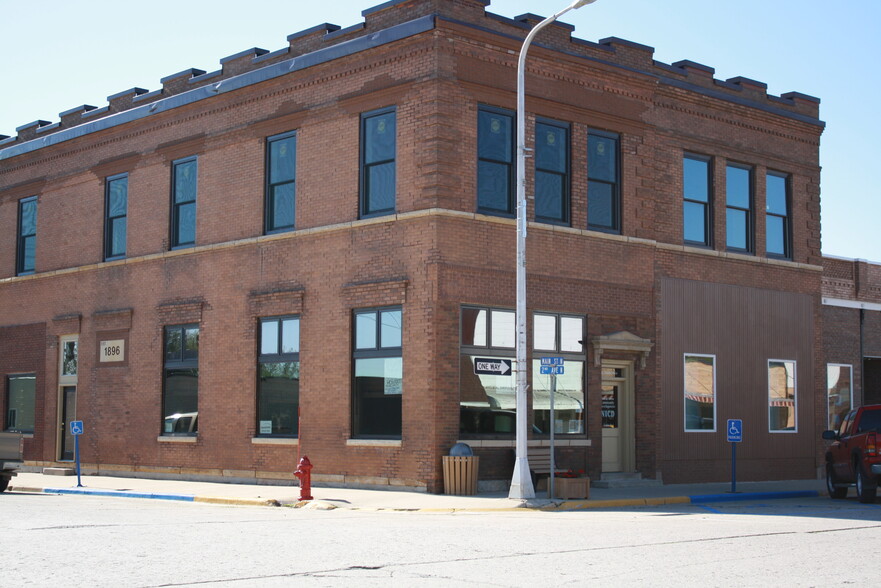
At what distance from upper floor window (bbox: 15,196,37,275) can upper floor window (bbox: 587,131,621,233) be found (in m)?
16.3

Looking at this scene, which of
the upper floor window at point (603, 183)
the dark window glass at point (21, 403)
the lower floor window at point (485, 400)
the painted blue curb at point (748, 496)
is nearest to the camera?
the painted blue curb at point (748, 496)

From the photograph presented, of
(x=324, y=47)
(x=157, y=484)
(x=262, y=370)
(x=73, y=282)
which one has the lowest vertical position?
(x=157, y=484)

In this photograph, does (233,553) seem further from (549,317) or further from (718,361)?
(718,361)

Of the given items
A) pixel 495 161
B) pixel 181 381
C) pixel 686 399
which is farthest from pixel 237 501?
pixel 686 399

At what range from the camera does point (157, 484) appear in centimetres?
2431

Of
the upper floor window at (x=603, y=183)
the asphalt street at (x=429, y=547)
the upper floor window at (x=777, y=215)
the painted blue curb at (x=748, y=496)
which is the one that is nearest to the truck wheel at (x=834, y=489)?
the painted blue curb at (x=748, y=496)

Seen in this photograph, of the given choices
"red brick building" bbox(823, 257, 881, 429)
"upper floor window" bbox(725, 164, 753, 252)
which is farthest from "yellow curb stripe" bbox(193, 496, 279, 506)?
"red brick building" bbox(823, 257, 881, 429)

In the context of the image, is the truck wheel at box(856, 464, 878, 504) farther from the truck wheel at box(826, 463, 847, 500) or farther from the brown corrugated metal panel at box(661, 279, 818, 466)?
the brown corrugated metal panel at box(661, 279, 818, 466)

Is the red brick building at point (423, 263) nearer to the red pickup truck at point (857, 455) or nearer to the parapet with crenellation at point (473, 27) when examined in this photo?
the parapet with crenellation at point (473, 27)

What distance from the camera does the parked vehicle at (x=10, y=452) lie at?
21.9 metres

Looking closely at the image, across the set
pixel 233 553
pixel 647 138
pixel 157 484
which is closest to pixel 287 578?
pixel 233 553

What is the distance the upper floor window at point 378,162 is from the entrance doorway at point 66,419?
37.4ft

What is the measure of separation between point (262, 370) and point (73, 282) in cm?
791

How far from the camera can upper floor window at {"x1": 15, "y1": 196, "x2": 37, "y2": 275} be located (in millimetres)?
30953
